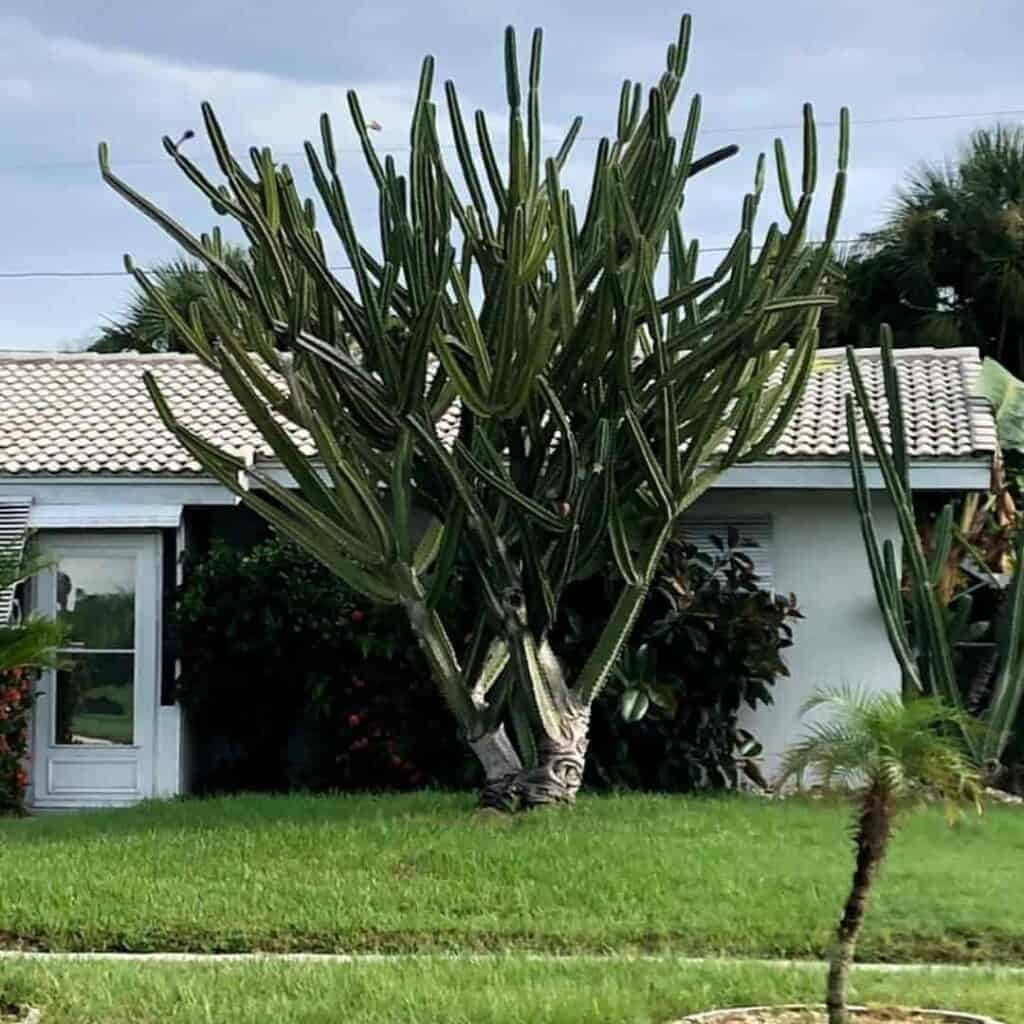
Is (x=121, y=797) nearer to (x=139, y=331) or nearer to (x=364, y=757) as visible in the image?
(x=364, y=757)

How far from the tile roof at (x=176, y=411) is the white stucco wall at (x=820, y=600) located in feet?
1.97

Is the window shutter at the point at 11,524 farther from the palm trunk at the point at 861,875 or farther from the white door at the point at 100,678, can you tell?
the palm trunk at the point at 861,875

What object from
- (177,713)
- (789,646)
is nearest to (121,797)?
(177,713)

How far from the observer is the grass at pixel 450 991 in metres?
A: 6.79

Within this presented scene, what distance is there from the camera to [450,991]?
7133 mm

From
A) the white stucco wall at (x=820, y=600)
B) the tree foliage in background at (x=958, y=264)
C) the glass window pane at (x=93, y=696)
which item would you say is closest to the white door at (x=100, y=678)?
the glass window pane at (x=93, y=696)

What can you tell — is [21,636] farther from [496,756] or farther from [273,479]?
[273,479]

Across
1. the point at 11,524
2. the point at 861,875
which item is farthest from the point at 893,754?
the point at 11,524

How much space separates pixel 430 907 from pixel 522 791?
2.66 meters

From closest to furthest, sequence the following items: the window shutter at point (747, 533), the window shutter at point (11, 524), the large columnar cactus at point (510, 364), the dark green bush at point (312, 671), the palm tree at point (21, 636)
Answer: the palm tree at point (21, 636) → the large columnar cactus at point (510, 364) → the window shutter at point (11, 524) → the dark green bush at point (312, 671) → the window shutter at point (747, 533)

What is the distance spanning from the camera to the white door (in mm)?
14297

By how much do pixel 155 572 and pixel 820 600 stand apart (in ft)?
18.8

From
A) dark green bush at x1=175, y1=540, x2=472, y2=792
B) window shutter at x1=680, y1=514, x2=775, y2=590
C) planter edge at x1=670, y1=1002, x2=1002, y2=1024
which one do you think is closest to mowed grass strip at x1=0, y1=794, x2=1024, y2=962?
planter edge at x1=670, y1=1002, x2=1002, y2=1024

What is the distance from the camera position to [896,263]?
22000 mm
